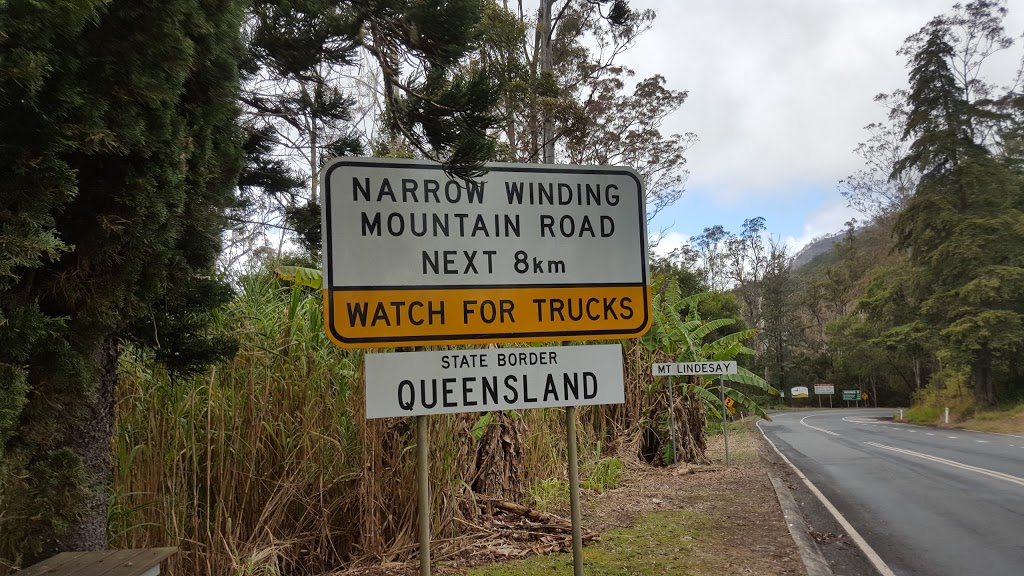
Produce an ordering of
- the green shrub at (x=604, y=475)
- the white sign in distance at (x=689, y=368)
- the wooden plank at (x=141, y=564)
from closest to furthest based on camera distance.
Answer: the wooden plank at (x=141, y=564), the green shrub at (x=604, y=475), the white sign in distance at (x=689, y=368)

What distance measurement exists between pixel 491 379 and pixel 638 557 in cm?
310

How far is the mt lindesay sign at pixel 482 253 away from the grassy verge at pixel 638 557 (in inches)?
99.0

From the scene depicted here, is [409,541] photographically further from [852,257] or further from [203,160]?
[852,257]

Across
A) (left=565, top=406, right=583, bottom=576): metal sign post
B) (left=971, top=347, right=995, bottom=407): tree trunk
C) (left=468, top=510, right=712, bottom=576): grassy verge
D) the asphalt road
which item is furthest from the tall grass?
(left=971, top=347, right=995, bottom=407): tree trunk

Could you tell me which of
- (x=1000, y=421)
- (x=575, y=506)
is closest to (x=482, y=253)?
(x=575, y=506)

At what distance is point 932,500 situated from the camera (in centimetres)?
938

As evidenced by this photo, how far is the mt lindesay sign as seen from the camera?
10.1 feet

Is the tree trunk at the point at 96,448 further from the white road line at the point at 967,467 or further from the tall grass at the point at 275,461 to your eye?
the white road line at the point at 967,467

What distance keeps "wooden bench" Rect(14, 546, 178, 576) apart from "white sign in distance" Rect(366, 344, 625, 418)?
103 cm

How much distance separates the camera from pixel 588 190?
346cm

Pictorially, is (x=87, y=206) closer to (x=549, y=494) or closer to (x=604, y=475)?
(x=549, y=494)

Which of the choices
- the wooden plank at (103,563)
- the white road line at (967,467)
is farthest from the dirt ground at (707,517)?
the white road line at (967,467)

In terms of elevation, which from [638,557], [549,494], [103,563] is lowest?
[638,557]

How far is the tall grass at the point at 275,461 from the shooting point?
169 inches
